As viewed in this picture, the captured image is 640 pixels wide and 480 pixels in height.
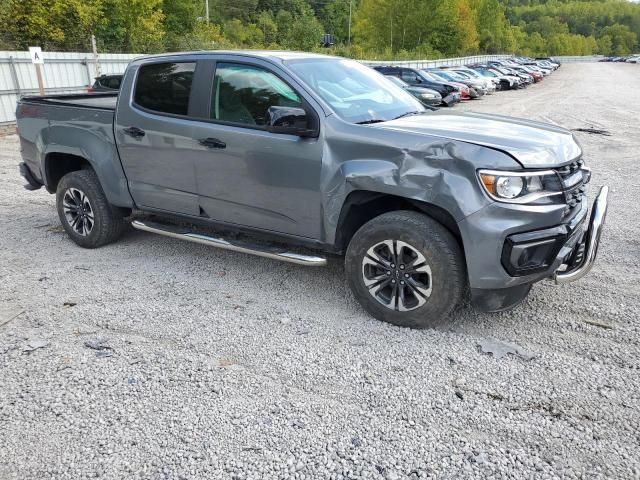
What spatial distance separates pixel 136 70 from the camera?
504cm

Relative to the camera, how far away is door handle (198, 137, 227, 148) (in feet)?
14.4

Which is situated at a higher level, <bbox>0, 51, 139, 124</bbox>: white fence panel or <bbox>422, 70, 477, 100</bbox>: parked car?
<bbox>0, 51, 139, 124</bbox>: white fence panel

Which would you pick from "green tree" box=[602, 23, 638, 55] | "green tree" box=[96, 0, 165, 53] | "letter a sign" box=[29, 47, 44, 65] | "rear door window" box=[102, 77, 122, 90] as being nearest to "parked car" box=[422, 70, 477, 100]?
"green tree" box=[96, 0, 165, 53]

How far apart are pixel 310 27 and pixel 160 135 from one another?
58.2 meters

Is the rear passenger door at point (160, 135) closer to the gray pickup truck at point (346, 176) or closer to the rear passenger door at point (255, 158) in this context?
the gray pickup truck at point (346, 176)

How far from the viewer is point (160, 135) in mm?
4727

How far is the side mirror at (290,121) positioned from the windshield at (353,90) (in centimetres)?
26

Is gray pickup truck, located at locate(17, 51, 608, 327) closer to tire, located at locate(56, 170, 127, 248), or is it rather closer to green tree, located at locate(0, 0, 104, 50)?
tire, located at locate(56, 170, 127, 248)

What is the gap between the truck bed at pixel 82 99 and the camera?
5.35m

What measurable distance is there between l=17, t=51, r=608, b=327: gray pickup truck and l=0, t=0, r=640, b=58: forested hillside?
17337 millimetres

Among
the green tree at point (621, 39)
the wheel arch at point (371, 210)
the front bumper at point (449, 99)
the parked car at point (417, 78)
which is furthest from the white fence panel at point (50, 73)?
the green tree at point (621, 39)

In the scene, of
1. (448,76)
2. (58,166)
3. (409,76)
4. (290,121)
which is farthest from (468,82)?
(290,121)

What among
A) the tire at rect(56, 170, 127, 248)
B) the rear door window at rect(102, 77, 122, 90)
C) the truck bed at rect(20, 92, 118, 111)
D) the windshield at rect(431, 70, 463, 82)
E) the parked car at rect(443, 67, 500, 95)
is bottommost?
the parked car at rect(443, 67, 500, 95)

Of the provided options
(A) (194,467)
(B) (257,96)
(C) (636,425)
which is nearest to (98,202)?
(B) (257,96)
